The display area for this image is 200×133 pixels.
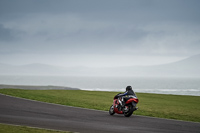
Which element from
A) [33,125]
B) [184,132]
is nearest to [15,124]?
[33,125]

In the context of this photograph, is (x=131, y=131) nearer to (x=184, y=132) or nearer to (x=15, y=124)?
(x=184, y=132)

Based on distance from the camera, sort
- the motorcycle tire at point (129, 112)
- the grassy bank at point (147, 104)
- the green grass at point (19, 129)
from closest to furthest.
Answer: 1. the green grass at point (19, 129)
2. the motorcycle tire at point (129, 112)
3. the grassy bank at point (147, 104)

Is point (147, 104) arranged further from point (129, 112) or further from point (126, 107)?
point (129, 112)

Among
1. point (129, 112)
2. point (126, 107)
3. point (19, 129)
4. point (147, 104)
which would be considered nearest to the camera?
point (19, 129)

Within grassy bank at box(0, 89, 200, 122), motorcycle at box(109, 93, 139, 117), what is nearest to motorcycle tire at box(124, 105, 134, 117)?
motorcycle at box(109, 93, 139, 117)

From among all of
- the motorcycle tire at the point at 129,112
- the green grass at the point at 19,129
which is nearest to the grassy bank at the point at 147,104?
the motorcycle tire at the point at 129,112

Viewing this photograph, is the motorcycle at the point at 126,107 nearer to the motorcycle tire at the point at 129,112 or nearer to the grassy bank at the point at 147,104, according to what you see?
the motorcycle tire at the point at 129,112

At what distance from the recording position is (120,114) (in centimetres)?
1948

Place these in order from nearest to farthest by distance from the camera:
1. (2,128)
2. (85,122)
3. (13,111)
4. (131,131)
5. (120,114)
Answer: (2,128) < (131,131) < (85,122) < (13,111) < (120,114)

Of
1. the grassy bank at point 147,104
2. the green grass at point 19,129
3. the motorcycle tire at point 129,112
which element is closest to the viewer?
the green grass at point 19,129

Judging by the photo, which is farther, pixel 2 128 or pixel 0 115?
pixel 0 115

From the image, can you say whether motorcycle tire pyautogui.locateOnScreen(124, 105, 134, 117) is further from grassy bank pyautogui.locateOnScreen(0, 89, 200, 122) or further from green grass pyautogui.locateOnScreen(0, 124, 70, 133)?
green grass pyautogui.locateOnScreen(0, 124, 70, 133)

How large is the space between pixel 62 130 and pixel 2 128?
232 centimetres

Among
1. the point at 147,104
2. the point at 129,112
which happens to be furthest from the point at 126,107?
the point at 147,104
